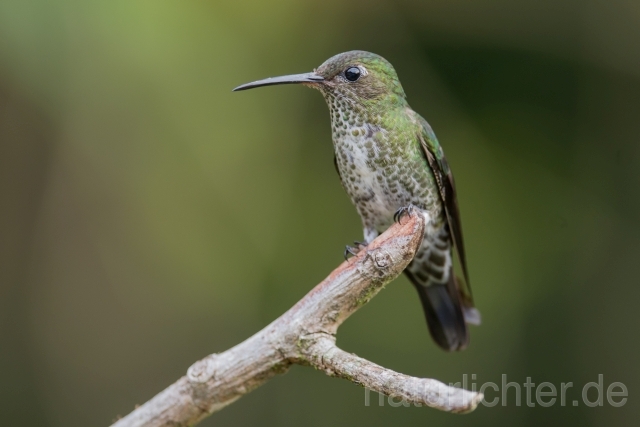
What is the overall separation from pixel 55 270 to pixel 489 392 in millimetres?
2727

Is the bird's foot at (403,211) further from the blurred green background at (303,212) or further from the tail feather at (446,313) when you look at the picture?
the blurred green background at (303,212)

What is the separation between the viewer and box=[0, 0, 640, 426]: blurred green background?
13.9ft

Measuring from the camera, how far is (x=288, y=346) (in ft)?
7.90

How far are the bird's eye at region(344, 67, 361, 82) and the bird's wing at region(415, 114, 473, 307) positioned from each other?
33 cm

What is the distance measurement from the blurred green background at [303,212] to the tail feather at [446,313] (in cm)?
77

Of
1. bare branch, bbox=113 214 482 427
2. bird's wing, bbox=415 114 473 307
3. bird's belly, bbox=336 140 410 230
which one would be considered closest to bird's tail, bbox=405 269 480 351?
bird's wing, bbox=415 114 473 307

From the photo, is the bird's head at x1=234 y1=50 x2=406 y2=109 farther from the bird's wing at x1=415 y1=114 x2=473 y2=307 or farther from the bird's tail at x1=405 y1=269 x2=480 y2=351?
the bird's tail at x1=405 y1=269 x2=480 y2=351

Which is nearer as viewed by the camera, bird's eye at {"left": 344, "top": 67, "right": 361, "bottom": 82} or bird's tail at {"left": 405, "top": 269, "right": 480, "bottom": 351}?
bird's eye at {"left": 344, "top": 67, "right": 361, "bottom": 82}

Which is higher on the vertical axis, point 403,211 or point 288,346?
point 403,211

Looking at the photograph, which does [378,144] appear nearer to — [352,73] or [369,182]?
[369,182]

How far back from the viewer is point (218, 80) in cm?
429

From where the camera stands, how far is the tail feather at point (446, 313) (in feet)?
11.7

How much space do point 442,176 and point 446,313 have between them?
74cm

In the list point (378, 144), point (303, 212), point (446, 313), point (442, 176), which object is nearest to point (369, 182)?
point (378, 144)
